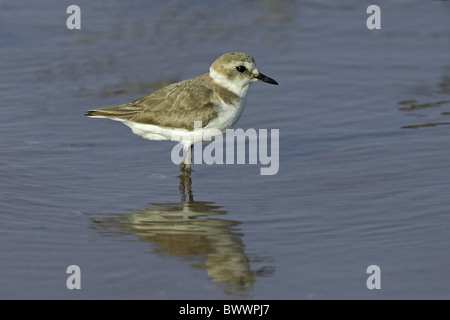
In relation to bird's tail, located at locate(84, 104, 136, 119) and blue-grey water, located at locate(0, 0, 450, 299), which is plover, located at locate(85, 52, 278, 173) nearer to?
bird's tail, located at locate(84, 104, 136, 119)

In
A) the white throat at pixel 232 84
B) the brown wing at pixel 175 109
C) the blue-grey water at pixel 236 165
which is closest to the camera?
the blue-grey water at pixel 236 165

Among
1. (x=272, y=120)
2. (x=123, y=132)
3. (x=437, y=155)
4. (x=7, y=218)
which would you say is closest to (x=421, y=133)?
(x=437, y=155)

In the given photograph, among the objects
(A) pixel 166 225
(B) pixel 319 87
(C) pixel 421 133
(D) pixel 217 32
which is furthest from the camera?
(D) pixel 217 32

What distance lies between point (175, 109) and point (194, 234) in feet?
7.29

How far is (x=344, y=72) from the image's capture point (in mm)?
12734

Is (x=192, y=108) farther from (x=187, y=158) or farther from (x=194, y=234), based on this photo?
(x=194, y=234)

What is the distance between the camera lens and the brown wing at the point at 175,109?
376 inches

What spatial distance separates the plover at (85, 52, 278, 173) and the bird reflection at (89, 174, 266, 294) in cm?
91

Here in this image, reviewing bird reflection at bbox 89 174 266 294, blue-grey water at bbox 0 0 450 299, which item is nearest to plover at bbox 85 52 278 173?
blue-grey water at bbox 0 0 450 299

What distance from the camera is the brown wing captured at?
9.55 meters

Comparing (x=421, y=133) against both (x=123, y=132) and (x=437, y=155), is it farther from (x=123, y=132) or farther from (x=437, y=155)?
(x=123, y=132)

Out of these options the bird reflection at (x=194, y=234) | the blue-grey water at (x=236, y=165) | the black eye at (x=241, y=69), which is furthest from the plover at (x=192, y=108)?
the bird reflection at (x=194, y=234)

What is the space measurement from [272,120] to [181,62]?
288cm

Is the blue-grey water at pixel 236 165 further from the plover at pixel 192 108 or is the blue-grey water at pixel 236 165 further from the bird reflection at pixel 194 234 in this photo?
the plover at pixel 192 108
